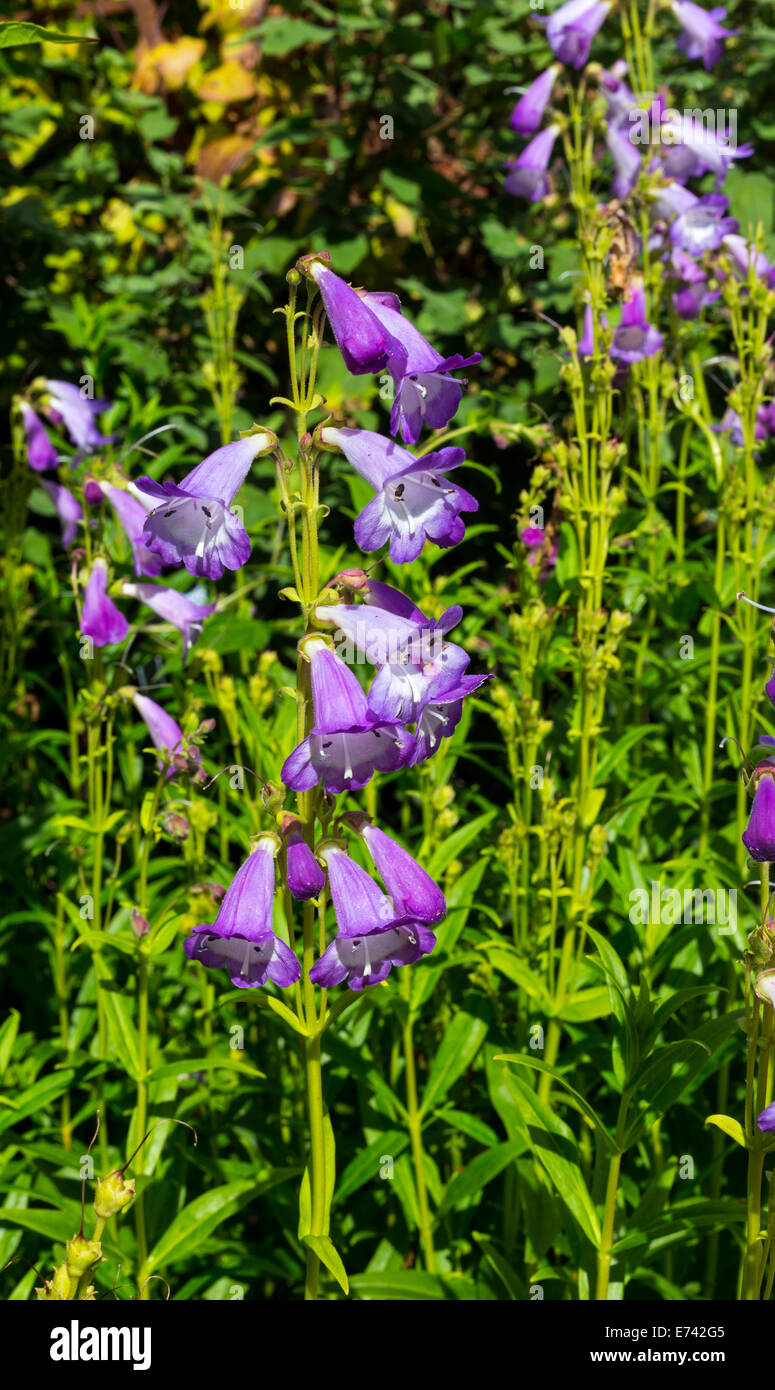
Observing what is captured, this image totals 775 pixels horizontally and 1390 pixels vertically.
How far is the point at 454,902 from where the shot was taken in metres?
2.89

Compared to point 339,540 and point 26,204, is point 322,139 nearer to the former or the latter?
point 26,204

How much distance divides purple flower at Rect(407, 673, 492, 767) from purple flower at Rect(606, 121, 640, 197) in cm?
288

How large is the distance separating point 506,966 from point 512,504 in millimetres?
2551

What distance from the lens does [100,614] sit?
2.86m

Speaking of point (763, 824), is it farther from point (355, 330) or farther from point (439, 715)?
point (355, 330)

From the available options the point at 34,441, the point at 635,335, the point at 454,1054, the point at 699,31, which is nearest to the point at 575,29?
the point at 699,31

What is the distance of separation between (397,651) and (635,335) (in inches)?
81.8

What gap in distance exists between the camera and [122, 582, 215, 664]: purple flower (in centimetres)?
300

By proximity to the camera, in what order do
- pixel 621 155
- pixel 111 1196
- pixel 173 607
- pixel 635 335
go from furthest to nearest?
pixel 621 155 < pixel 635 335 < pixel 173 607 < pixel 111 1196

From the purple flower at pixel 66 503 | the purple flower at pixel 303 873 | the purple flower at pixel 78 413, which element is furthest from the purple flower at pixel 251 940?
the purple flower at pixel 78 413

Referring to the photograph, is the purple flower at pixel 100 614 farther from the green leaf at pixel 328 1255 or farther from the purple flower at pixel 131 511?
the green leaf at pixel 328 1255

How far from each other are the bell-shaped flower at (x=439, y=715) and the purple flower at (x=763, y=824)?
1.39ft

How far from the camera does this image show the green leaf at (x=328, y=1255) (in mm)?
1876

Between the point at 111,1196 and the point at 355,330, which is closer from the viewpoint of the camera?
the point at 111,1196
